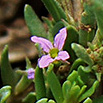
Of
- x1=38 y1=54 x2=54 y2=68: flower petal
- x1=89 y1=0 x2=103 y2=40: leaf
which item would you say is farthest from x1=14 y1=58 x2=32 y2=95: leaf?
x1=89 y1=0 x2=103 y2=40: leaf

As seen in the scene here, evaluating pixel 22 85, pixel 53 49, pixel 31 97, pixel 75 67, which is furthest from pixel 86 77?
pixel 22 85

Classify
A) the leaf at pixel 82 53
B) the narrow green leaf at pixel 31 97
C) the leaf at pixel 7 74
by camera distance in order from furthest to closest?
the leaf at pixel 7 74 → the narrow green leaf at pixel 31 97 → the leaf at pixel 82 53

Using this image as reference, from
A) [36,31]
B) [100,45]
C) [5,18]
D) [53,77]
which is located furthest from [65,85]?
[5,18]

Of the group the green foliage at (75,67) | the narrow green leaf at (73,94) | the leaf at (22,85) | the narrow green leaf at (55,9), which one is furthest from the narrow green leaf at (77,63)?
the leaf at (22,85)

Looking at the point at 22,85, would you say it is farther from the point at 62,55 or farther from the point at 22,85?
the point at 62,55

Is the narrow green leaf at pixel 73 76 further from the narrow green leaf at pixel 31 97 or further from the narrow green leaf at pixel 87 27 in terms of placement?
the narrow green leaf at pixel 31 97
